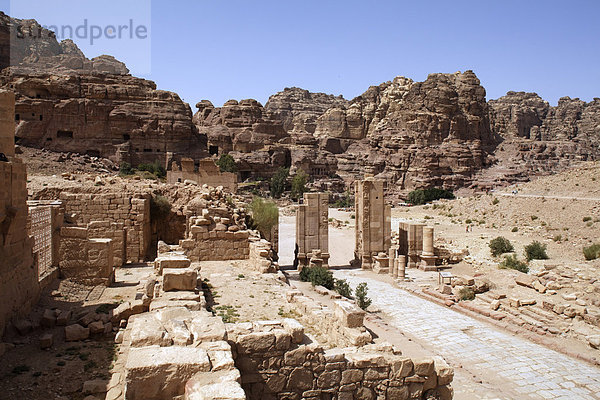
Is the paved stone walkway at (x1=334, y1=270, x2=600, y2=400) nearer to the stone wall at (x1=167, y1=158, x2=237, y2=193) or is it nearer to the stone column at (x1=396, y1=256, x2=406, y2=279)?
the stone column at (x1=396, y1=256, x2=406, y2=279)

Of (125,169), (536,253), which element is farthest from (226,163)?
(536,253)

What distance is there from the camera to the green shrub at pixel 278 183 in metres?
64.1

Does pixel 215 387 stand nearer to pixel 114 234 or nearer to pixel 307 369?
pixel 307 369

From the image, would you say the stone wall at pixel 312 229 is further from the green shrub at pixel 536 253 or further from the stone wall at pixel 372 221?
the green shrub at pixel 536 253

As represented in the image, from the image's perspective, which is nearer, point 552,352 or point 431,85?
point 552,352

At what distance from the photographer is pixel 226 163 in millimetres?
63875

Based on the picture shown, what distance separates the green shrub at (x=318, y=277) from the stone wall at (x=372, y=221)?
19.4ft

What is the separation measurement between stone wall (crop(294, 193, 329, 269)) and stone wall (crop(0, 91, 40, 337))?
15.3 metres

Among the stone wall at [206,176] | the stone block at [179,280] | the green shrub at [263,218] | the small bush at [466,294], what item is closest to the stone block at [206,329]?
the stone block at [179,280]

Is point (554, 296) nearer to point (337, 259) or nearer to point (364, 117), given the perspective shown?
point (337, 259)

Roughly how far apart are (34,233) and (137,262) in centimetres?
512

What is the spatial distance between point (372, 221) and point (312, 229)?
3.39 meters

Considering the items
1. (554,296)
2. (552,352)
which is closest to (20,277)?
(552,352)

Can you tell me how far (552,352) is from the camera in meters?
11.5
